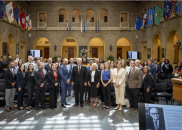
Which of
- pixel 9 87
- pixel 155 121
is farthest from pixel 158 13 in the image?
pixel 155 121

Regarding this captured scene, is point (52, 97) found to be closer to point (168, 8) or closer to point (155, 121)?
point (155, 121)

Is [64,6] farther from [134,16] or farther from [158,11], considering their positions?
[158,11]

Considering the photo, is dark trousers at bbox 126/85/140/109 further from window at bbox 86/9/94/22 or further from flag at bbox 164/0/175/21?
window at bbox 86/9/94/22

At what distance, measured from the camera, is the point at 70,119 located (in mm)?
5609

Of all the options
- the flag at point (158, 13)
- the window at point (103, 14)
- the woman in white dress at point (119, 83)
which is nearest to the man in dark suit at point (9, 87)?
the woman in white dress at point (119, 83)

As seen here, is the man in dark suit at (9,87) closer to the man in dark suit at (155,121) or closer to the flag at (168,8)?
the man in dark suit at (155,121)

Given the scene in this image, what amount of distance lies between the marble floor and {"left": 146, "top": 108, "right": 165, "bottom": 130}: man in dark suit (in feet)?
11.0

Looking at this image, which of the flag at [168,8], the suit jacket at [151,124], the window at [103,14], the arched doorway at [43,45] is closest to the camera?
the suit jacket at [151,124]

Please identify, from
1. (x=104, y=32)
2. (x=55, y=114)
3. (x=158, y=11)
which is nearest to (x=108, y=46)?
(x=104, y=32)

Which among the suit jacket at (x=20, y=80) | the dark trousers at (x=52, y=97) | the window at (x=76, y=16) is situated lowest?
the dark trousers at (x=52, y=97)

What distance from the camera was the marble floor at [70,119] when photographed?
16.2ft

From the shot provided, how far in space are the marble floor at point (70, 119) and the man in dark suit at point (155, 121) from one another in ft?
11.0

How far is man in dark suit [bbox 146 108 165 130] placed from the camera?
66.9 inches

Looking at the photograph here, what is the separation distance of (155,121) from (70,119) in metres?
4.29
